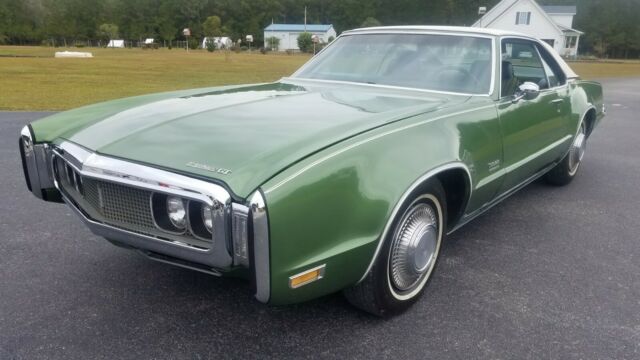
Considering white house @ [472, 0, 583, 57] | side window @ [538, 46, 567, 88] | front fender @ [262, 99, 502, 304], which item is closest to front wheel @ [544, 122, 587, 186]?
side window @ [538, 46, 567, 88]

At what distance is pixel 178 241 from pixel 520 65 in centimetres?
329

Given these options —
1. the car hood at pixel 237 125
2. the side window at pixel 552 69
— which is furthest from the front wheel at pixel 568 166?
the car hood at pixel 237 125

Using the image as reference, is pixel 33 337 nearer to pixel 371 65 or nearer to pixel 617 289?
pixel 371 65

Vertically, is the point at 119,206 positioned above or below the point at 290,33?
below

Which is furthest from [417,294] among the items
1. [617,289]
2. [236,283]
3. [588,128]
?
[588,128]

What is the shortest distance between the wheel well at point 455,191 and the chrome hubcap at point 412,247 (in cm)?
24

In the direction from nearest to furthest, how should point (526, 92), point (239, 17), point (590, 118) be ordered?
point (526, 92) → point (590, 118) → point (239, 17)

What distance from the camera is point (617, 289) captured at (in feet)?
9.31

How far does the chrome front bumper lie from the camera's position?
1.79 meters

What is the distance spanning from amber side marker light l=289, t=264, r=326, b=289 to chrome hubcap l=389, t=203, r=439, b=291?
1.62 ft

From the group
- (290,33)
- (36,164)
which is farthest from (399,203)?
(290,33)

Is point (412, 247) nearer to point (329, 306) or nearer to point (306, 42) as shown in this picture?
point (329, 306)

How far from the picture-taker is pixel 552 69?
433 cm

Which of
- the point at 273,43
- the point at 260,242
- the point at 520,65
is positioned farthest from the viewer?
the point at 273,43
